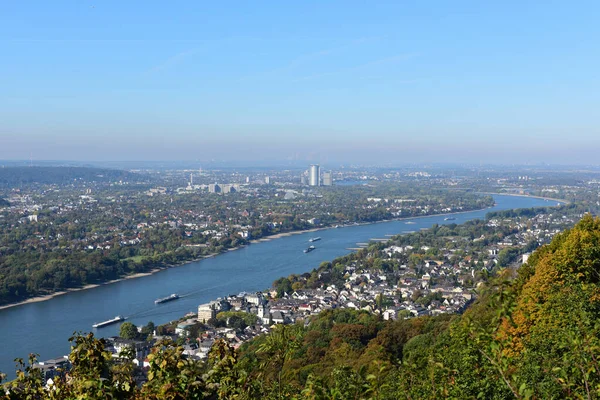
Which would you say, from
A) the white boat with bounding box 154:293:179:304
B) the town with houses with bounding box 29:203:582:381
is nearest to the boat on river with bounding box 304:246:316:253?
the town with houses with bounding box 29:203:582:381

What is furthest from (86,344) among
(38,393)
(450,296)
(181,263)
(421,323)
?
(181,263)

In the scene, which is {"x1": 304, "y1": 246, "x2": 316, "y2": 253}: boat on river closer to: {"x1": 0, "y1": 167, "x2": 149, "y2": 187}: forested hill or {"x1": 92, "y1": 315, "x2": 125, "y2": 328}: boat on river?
{"x1": 92, "y1": 315, "x2": 125, "y2": 328}: boat on river

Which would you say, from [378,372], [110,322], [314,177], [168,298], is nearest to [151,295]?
[168,298]

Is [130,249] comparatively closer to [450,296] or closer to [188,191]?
[450,296]

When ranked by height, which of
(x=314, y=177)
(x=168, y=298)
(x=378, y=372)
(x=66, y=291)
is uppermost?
(x=378, y=372)

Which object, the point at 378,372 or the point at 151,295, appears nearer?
the point at 378,372

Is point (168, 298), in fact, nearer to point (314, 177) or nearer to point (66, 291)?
point (66, 291)
